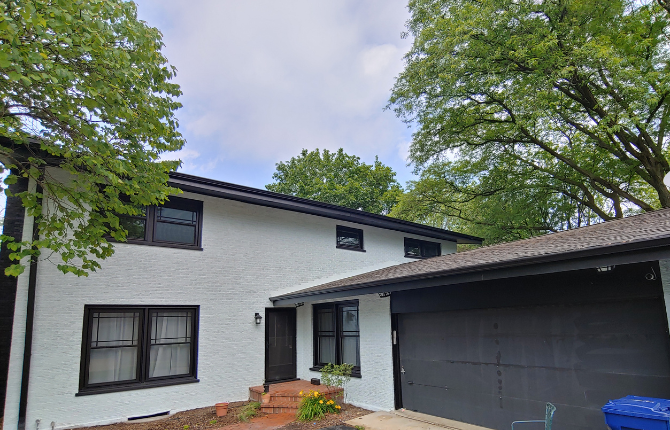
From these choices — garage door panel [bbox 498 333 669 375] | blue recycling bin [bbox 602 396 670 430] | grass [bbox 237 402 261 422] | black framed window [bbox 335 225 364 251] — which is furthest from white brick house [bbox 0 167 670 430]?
blue recycling bin [bbox 602 396 670 430]

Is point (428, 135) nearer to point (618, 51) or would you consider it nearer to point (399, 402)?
point (618, 51)

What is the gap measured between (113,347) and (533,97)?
12.0 meters

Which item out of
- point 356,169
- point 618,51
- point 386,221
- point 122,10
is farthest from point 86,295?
point 356,169

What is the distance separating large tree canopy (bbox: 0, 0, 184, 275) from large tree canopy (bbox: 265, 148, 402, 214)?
74.7ft

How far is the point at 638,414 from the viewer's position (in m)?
3.68

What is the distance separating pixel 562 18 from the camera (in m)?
11.8

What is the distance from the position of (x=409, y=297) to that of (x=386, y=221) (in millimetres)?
4991

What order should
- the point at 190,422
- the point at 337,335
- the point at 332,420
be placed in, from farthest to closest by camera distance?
the point at 337,335
the point at 190,422
the point at 332,420

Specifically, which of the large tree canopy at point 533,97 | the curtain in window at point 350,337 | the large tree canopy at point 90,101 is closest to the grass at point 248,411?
the curtain in window at point 350,337

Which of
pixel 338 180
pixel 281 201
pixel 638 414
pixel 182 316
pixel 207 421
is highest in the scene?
pixel 338 180

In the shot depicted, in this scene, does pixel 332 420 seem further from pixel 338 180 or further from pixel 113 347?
pixel 338 180

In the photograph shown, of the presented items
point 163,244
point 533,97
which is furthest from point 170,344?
point 533,97

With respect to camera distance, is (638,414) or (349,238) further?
(349,238)

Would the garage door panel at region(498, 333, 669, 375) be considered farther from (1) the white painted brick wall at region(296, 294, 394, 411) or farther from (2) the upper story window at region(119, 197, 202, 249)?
(2) the upper story window at region(119, 197, 202, 249)
